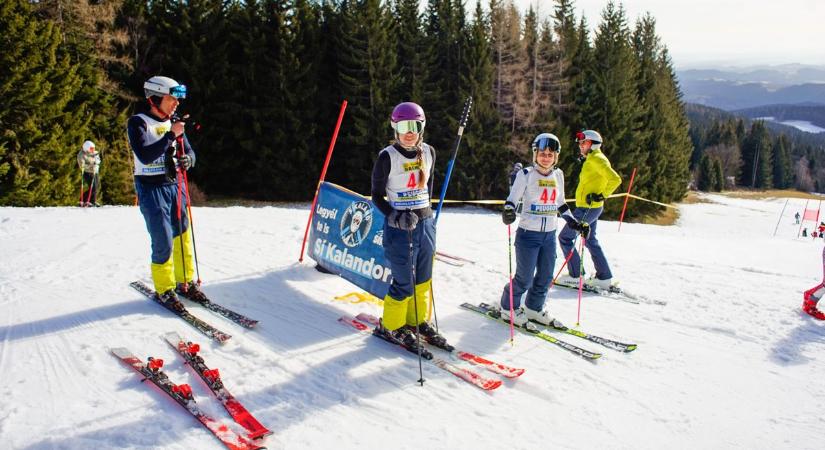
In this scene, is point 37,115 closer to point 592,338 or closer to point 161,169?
point 161,169

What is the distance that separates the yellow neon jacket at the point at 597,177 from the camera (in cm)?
704

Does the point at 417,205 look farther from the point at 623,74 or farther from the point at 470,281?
the point at 623,74

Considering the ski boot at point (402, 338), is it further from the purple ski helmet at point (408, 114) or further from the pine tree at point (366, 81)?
the pine tree at point (366, 81)

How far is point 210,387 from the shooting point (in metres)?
3.79

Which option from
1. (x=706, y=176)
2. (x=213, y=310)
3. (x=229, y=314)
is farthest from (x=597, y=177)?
(x=706, y=176)

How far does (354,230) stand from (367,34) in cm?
2538

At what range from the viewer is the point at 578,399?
4086mm

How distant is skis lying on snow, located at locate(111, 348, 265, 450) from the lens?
3217mm

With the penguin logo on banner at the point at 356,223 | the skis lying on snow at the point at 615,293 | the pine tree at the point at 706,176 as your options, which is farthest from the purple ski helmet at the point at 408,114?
the pine tree at the point at 706,176

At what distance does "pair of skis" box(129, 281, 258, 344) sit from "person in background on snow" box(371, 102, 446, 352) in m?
1.55

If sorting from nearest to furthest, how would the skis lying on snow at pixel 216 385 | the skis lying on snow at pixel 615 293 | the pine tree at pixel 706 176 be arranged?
the skis lying on snow at pixel 216 385
the skis lying on snow at pixel 615 293
the pine tree at pixel 706 176

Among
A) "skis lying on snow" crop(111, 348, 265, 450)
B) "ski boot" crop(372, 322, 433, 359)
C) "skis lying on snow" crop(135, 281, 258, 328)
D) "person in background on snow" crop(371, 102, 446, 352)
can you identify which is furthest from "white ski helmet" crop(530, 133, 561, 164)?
"skis lying on snow" crop(111, 348, 265, 450)

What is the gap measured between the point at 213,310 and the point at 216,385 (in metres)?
1.80

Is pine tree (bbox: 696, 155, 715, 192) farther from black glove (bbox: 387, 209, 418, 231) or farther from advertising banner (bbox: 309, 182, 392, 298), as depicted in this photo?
black glove (bbox: 387, 209, 418, 231)
